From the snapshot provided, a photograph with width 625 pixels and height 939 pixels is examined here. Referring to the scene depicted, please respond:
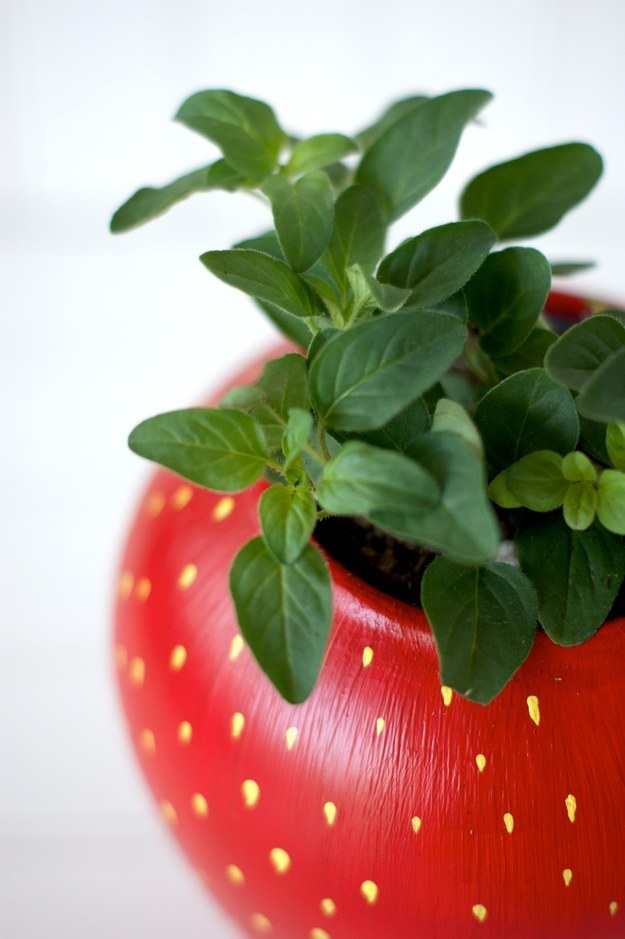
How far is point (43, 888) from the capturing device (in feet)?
2.66

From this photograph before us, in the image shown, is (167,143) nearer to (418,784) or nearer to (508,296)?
(508,296)

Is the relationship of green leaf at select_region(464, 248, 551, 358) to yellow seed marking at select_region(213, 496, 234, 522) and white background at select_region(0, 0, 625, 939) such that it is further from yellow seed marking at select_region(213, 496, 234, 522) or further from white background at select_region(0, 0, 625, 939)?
white background at select_region(0, 0, 625, 939)

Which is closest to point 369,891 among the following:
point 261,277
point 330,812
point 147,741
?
point 330,812

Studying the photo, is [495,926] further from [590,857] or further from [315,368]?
[315,368]

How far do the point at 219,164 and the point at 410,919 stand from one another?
0.35 metres

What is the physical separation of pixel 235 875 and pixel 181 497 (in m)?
0.19

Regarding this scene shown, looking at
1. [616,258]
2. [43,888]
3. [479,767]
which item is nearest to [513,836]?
[479,767]

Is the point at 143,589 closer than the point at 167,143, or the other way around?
the point at 143,589

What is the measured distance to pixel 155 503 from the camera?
0.59m

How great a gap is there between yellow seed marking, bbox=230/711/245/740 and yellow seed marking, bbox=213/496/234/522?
0.31 feet

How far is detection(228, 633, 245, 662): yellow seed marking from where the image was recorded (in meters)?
0.49

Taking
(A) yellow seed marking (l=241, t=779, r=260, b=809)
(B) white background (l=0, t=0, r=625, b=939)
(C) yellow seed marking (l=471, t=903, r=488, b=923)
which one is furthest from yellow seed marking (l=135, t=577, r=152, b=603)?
(B) white background (l=0, t=0, r=625, b=939)

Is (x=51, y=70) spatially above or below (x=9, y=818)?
above

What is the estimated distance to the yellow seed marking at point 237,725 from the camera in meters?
0.48
